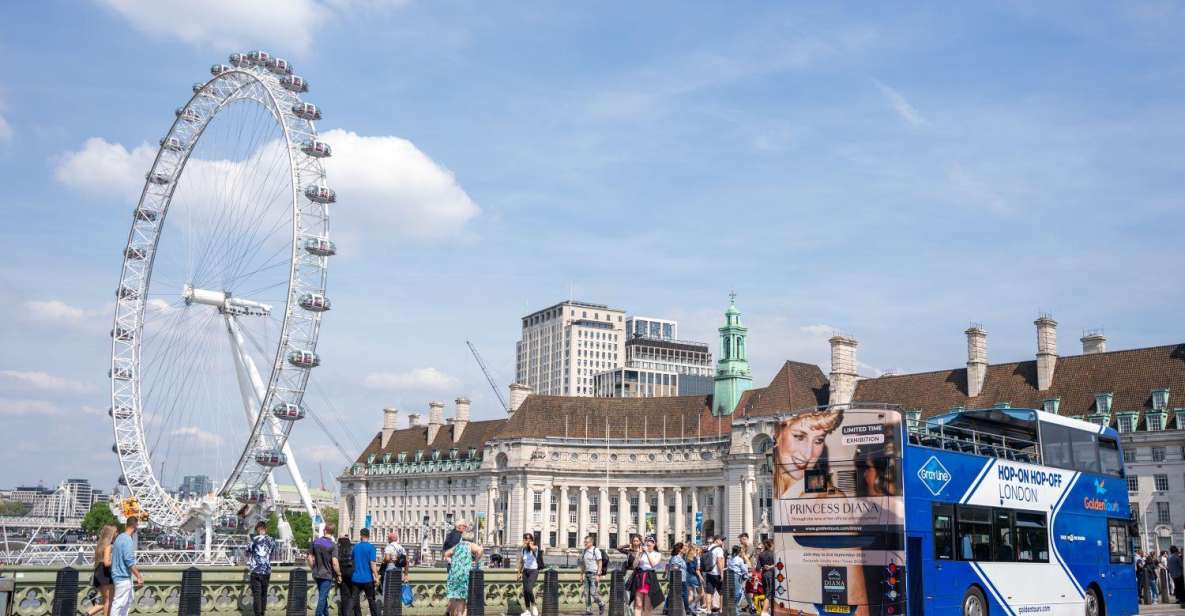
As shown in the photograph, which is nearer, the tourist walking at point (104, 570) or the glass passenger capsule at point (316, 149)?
the tourist walking at point (104, 570)

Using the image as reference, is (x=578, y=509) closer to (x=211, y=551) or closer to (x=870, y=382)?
(x=870, y=382)

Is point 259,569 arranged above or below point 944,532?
below

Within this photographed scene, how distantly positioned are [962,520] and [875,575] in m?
2.42

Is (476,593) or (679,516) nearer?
(476,593)

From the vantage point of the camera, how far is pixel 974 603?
24.7 m

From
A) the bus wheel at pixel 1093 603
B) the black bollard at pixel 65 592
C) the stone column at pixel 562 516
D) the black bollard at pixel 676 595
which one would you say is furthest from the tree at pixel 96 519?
the bus wheel at pixel 1093 603

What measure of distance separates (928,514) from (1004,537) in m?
3.40

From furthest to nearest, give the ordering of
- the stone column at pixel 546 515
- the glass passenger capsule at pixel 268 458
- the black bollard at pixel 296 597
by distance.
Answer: the stone column at pixel 546 515
the glass passenger capsule at pixel 268 458
the black bollard at pixel 296 597

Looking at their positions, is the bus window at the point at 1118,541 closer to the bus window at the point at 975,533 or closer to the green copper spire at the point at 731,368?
the bus window at the point at 975,533

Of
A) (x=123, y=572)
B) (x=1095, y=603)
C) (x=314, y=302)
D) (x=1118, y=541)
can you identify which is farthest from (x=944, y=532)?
(x=314, y=302)

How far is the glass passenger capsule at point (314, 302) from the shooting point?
193 feet

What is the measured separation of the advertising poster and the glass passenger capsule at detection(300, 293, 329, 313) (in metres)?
38.6

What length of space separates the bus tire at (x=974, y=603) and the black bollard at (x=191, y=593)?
16027 mm

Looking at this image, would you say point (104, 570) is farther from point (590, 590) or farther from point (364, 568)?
point (590, 590)
